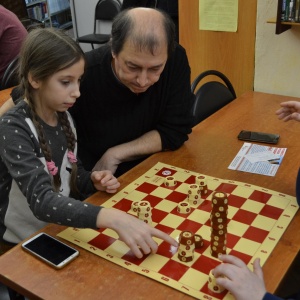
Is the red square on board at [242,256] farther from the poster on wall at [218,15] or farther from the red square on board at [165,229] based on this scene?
the poster on wall at [218,15]

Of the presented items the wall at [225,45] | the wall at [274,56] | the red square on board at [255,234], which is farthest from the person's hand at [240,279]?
the wall at [225,45]

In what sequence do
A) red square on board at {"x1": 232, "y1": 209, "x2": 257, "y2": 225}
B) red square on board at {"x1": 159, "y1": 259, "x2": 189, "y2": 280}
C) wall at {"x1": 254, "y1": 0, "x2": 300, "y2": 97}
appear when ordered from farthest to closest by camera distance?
wall at {"x1": 254, "y1": 0, "x2": 300, "y2": 97} → red square on board at {"x1": 232, "y1": 209, "x2": 257, "y2": 225} → red square on board at {"x1": 159, "y1": 259, "x2": 189, "y2": 280}

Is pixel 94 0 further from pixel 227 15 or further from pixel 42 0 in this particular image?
pixel 227 15

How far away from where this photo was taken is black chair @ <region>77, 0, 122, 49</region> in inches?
216

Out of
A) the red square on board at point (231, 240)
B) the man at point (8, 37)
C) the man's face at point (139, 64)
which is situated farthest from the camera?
the man at point (8, 37)

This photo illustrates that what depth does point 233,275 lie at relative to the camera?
3.38 feet

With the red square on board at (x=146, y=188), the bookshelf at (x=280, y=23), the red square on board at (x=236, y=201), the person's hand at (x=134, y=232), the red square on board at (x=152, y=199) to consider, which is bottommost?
the red square on board at (x=236, y=201)

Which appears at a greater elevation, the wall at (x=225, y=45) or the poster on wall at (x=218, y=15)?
the poster on wall at (x=218, y=15)

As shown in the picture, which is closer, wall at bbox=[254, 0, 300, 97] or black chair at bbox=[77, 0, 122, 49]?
wall at bbox=[254, 0, 300, 97]

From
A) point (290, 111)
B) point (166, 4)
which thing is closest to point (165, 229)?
point (290, 111)

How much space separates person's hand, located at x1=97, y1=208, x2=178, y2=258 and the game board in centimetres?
4

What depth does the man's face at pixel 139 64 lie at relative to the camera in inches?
60.3

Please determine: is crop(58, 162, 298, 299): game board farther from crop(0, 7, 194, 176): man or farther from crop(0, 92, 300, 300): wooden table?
crop(0, 7, 194, 176): man

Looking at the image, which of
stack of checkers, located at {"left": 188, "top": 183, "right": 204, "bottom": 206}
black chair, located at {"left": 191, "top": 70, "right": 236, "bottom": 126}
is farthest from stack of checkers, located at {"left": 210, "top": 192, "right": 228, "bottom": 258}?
black chair, located at {"left": 191, "top": 70, "right": 236, "bottom": 126}
